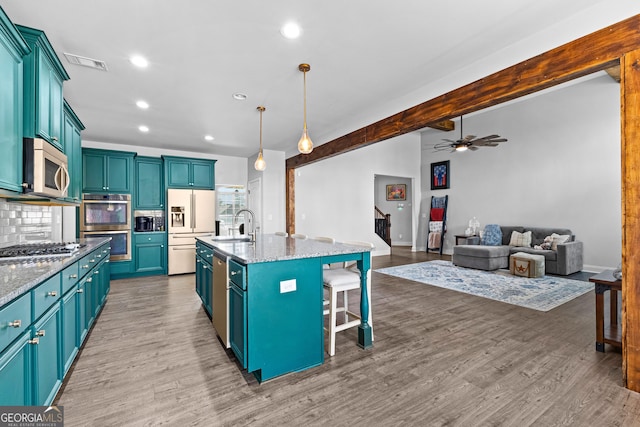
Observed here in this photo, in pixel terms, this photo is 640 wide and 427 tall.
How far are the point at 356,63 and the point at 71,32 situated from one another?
245 cm

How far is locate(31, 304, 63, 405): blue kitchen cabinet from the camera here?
152 cm

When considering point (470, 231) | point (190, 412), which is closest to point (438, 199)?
point (470, 231)

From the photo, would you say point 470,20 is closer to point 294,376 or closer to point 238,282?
point 238,282

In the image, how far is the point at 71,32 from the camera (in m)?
2.37

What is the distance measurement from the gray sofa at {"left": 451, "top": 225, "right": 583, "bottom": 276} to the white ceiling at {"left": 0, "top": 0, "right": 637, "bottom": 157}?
3871mm

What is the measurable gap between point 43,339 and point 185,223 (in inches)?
176

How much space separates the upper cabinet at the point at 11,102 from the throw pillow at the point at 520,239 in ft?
26.4

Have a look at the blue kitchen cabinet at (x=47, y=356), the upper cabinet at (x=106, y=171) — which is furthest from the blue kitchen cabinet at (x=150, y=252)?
the blue kitchen cabinet at (x=47, y=356)

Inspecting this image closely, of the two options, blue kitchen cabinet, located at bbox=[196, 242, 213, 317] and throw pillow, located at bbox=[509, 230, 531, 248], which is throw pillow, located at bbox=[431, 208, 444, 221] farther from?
blue kitchen cabinet, located at bbox=[196, 242, 213, 317]

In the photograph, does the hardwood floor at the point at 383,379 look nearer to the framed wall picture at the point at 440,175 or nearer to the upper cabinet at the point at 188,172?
the upper cabinet at the point at 188,172

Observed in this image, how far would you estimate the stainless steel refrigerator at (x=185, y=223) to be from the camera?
5.82m

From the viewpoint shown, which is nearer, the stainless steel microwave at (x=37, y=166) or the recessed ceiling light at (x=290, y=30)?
the stainless steel microwave at (x=37, y=166)

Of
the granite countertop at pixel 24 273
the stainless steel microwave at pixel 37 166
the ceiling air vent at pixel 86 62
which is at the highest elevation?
the ceiling air vent at pixel 86 62

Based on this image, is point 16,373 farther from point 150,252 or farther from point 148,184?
point 148,184
